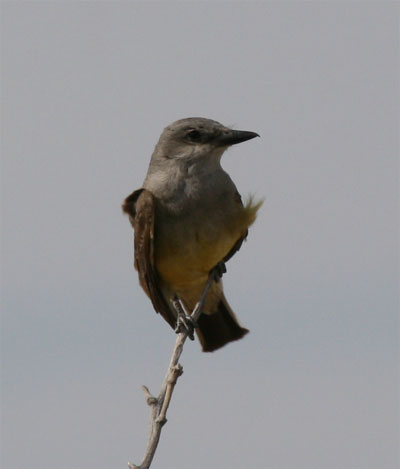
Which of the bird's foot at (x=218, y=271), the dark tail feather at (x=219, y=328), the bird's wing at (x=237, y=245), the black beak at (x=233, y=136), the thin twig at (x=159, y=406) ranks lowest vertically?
the thin twig at (x=159, y=406)

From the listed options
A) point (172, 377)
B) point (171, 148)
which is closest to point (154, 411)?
point (172, 377)

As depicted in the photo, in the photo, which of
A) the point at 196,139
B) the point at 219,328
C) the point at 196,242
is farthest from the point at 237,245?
the point at 219,328

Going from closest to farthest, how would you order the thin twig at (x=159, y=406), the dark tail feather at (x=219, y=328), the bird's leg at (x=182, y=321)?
the thin twig at (x=159, y=406), the bird's leg at (x=182, y=321), the dark tail feather at (x=219, y=328)

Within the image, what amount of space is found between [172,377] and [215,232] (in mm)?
2645

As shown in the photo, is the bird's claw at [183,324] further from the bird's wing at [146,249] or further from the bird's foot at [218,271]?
the bird's foot at [218,271]

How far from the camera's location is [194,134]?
9820mm

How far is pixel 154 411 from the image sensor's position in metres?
6.79

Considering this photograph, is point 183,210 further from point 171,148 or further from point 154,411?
point 154,411

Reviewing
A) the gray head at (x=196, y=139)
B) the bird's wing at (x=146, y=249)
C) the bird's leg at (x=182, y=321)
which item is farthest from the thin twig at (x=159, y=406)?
the gray head at (x=196, y=139)

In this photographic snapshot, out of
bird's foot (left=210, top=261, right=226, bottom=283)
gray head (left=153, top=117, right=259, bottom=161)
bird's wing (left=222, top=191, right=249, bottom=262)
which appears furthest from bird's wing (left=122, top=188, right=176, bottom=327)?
bird's wing (left=222, top=191, right=249, bottom=262)

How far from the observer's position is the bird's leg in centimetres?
938

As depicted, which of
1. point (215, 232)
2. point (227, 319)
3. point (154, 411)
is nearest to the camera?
point (154, 411)

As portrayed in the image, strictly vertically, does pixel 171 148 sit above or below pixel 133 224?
above

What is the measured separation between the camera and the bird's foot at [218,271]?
980 cm
